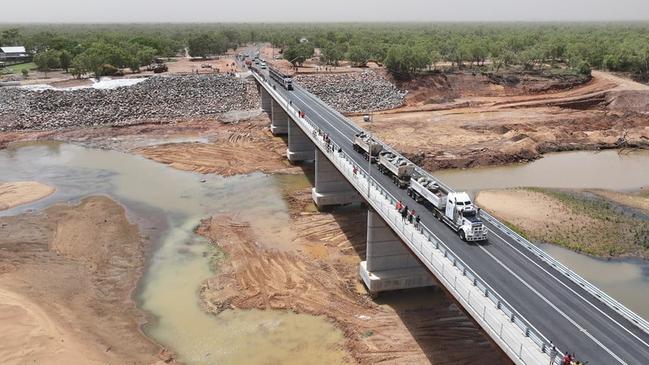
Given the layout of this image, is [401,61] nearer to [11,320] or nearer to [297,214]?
[297,214]

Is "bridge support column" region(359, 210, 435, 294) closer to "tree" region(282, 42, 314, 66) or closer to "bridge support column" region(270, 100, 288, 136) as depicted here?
"bridge support column" region(270, 100, 288, 136)

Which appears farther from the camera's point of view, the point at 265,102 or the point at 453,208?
the point at 265,102

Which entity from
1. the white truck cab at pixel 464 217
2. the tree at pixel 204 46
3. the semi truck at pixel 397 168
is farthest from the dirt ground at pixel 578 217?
the tree at pixel 204 46

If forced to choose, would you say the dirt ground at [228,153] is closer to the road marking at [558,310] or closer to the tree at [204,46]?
the road marking at [558,310]

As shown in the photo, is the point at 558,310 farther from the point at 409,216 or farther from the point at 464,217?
the point at 409,216

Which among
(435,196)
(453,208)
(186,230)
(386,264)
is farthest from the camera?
(186,230)

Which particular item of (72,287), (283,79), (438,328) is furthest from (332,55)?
(438,328)

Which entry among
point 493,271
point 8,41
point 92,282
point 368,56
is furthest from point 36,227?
point 8,41
